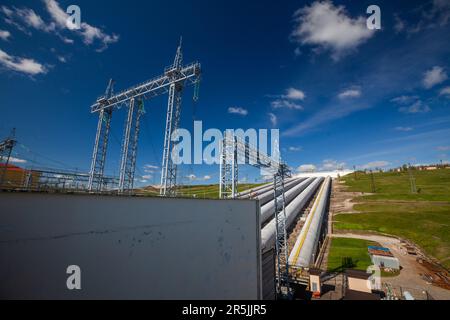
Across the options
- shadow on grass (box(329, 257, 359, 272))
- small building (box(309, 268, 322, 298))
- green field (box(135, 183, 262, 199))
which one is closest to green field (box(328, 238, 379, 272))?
shadow on grass (box(329, 257, 359, 272))

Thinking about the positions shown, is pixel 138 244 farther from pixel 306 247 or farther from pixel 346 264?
pixel 346 264

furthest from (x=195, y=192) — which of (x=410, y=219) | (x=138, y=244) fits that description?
(x=410, y=219)

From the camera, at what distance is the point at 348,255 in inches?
1078

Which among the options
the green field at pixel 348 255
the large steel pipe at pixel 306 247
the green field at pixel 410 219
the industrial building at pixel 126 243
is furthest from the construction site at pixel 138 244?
the green field at pixel 410 219

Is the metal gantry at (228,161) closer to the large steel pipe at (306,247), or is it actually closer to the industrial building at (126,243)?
the industrial building at (126,243)

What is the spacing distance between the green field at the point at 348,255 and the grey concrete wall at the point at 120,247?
18.5 metres

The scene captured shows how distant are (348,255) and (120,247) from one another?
3000 centimetres

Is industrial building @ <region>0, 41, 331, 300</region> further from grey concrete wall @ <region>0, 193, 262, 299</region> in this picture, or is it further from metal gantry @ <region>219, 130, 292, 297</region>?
metal gantry @ <region>219, 130, 292, 297</region>

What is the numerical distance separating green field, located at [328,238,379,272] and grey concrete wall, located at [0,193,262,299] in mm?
18464

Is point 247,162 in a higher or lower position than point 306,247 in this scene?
higher

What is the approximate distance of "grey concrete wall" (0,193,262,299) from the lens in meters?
5.45

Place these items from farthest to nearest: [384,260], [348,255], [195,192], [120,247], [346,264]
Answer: [195,192] → [348,255] → [346,264] → [384,260] → [120,247]
